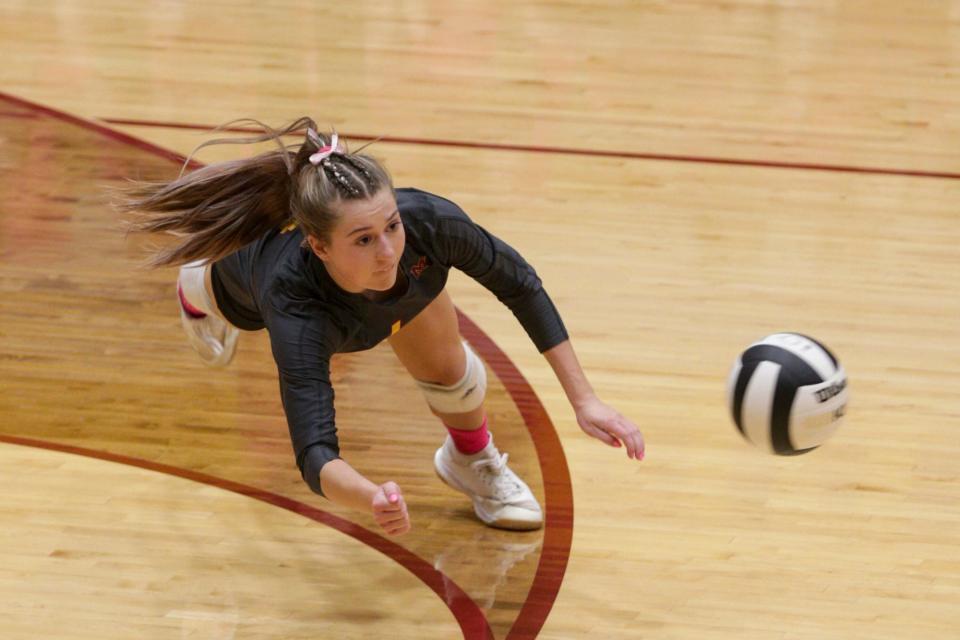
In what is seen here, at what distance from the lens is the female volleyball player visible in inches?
104

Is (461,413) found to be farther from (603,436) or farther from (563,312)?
(563,312)

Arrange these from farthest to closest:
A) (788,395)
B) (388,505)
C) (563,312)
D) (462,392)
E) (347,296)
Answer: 1. (563,312)
2. (462,392)
3. (347,296)
4. (788,395)
5. (388,505)

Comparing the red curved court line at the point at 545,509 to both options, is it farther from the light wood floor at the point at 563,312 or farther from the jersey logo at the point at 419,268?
the jersey logo at the point at 419,268

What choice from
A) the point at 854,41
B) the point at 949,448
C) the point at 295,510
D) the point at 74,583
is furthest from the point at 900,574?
the point at 854,41

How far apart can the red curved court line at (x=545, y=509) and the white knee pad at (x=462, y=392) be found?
343 mm

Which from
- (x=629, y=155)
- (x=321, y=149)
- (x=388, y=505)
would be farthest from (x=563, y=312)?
(x=388, y=505)

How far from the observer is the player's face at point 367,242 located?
8.63 ft

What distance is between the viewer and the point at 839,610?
2.98 meters

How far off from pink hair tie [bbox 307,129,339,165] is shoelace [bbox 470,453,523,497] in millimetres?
964

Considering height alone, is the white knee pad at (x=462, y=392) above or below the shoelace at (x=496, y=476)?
above

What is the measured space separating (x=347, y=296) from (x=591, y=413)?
0.57 meters

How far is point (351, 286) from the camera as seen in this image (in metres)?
2.80

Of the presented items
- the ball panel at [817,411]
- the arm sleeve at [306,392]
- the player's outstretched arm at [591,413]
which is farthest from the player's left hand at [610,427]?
the arm sleeve at [306,392]

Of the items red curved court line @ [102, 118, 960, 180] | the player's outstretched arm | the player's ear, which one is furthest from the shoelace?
red curved court line @ [102, 118, 960, 180]
